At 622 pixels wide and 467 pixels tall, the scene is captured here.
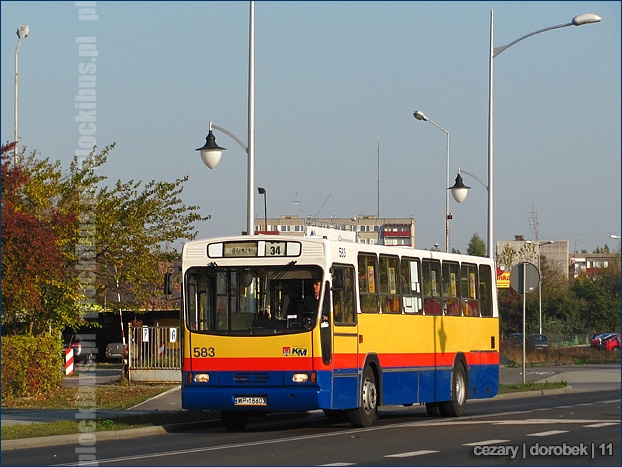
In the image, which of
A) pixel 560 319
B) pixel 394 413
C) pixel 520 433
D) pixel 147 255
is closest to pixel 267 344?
pixel 520 433

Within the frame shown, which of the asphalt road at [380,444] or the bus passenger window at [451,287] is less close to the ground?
the bus passenger window at [451,287]

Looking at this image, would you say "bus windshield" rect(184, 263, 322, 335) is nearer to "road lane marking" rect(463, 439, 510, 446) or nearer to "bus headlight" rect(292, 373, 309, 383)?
"bus headlight" rect(292, 373, 309, 383)

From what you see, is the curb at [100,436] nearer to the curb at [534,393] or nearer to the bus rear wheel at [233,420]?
the bus rear wheel at [233,420]

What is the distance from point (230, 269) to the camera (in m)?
19.8

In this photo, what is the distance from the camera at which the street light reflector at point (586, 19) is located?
3042 cm

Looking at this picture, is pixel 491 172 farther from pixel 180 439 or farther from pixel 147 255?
pixel 180 439

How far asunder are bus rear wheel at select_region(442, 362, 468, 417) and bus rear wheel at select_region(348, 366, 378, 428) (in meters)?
3.45

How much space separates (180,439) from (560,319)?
76.6m

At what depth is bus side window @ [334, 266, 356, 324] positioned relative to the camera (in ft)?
63.8

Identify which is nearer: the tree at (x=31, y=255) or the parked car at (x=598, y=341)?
the tree at (x=31, y=255)

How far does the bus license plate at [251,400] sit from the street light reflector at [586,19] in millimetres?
15898

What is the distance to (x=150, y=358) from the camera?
3556 cm

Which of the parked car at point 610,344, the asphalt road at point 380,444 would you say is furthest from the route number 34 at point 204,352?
the parked car at point 610,344

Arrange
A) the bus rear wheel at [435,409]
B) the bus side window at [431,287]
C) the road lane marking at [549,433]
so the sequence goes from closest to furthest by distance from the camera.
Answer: the road lane marking at [549,433], the bus side window at [431,287], the bus rear wheel at [435,409]
